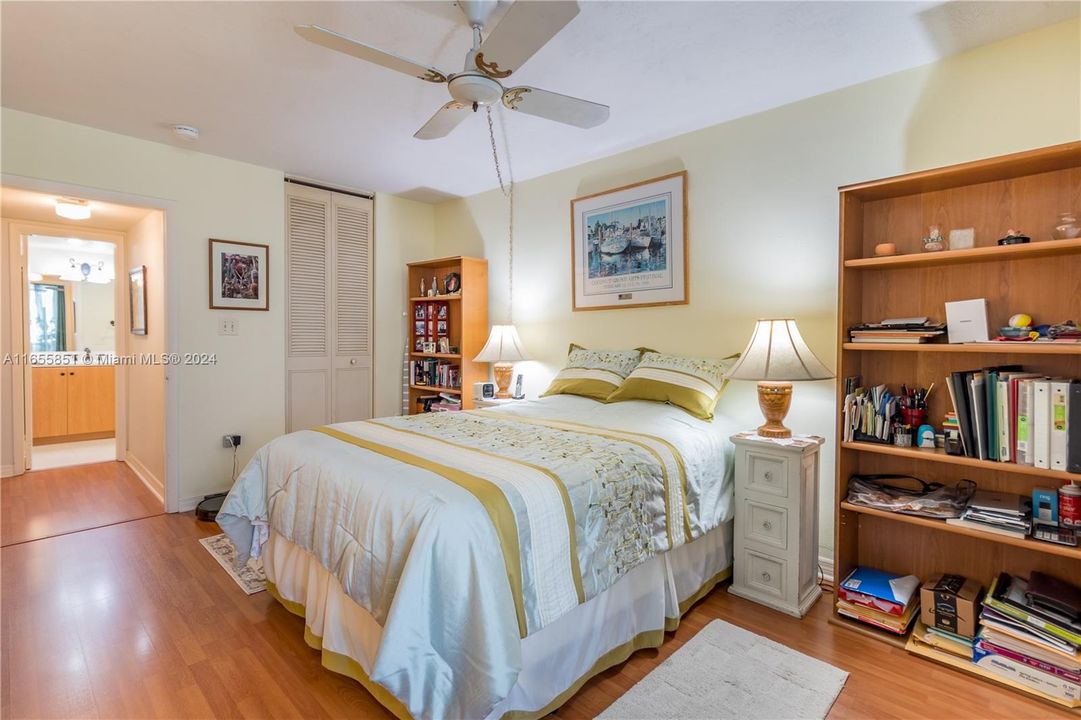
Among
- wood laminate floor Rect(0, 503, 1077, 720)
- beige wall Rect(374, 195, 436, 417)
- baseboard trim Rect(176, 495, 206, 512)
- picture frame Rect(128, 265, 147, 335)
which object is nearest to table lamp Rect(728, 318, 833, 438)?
wood laminate floor Rect(0, 503, 1077, 720)

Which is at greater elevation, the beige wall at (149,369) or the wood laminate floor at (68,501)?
the beige wall at (149,369)

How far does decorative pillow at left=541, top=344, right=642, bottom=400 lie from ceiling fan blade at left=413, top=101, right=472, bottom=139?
5.40 ft

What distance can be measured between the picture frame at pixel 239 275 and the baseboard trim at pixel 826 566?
4116 mm

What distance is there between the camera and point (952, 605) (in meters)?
1.97

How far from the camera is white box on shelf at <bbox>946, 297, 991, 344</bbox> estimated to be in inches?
77.6

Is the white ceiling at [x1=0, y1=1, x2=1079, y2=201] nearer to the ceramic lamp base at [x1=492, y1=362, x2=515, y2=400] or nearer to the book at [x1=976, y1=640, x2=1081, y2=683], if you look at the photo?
the ceramic lamp base at [x1=492, y1=362, x2=515, y2=400]

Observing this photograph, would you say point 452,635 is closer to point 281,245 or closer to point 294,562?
point 294,562

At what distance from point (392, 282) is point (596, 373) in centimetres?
246

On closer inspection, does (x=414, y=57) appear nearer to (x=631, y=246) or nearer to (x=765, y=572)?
(x=631, y=246)

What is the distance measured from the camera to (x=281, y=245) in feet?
13.2

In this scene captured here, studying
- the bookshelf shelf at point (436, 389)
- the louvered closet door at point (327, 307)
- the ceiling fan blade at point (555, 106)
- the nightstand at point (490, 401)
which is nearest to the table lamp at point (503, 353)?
the nightstand at point (490, 401)

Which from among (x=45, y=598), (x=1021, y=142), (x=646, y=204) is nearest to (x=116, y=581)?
(x=45, y=598)

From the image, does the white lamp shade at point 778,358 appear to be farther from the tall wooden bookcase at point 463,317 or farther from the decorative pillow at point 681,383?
the tall wooden bookcase at point 463,317

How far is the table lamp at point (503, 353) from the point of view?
3.96m
